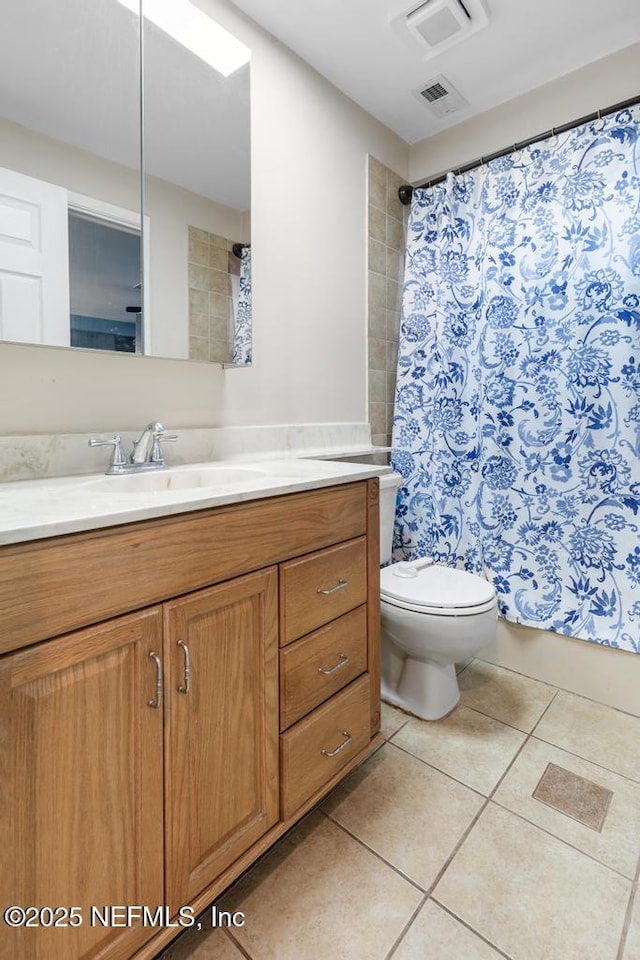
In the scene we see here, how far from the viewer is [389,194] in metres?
2.19

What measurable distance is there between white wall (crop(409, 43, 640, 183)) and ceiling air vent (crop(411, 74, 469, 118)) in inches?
4.5

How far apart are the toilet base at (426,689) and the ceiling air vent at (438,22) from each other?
2.14 meters

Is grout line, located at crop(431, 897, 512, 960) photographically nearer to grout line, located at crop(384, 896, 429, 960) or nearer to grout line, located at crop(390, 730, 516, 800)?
grout line, located at crop(384, 896, 429, 960)

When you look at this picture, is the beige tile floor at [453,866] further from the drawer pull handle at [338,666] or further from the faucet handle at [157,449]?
the faucet handle at [157,449]

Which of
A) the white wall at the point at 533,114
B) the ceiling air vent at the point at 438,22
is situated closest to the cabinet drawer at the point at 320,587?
the ceiling air vent at the point at 438,22

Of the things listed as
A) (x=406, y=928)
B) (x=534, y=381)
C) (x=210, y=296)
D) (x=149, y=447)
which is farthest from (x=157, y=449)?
(x=534, y=381)

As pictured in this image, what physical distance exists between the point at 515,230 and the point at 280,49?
1.07m

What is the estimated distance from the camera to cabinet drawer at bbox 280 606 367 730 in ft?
3.43

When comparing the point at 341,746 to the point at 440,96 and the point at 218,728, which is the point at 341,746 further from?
the point at 440,96

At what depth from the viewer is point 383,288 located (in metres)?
2.19

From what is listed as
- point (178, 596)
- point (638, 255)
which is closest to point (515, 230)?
point (638, 255)

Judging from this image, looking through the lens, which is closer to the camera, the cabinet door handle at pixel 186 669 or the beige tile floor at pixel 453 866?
the cabinet door handle at pixel 186 669

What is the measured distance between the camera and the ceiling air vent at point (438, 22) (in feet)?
4.92

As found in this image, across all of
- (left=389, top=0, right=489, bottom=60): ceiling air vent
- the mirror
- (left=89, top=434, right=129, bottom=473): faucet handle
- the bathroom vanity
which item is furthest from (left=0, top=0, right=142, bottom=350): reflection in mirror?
(left=389, top=0, right=489, bottom=60): ceiling air vent
